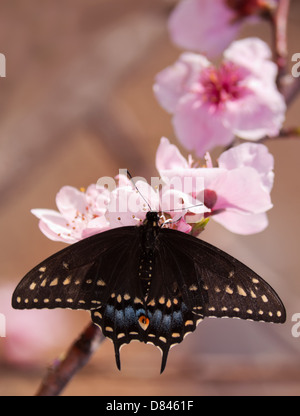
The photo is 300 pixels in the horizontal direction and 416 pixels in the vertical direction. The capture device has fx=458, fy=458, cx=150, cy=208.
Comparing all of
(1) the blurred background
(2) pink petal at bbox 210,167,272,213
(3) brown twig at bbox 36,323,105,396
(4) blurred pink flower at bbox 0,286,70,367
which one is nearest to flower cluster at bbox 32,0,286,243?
(2) pink petal at bbox 210,167,272,213

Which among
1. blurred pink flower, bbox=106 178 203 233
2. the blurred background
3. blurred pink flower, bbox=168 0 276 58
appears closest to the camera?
blurred pink flower, bbox=106 178 203 233

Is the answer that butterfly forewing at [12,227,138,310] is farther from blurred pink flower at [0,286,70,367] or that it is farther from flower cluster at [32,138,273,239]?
blurred pink flower at [0,286,70,367]

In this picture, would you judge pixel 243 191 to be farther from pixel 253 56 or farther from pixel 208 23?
pixel 208 23

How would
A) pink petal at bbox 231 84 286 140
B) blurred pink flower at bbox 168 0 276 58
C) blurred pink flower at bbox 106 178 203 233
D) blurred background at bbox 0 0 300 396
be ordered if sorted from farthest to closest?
blurred background at bbox 0 0 300 396 < blurred pink flower at bbox 168 0 276 58 < pink petal at bbox 231 84 286 140 < blurred pink flower at bbox 106 178 203 233

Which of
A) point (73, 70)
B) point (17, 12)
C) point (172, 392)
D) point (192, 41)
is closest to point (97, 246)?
point (192, 41)

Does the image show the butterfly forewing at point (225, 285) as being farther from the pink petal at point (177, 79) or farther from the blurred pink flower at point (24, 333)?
the blurred pink flower at point (24, 333)

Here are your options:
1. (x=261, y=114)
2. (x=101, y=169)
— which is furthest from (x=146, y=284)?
(x=101, y=169)
